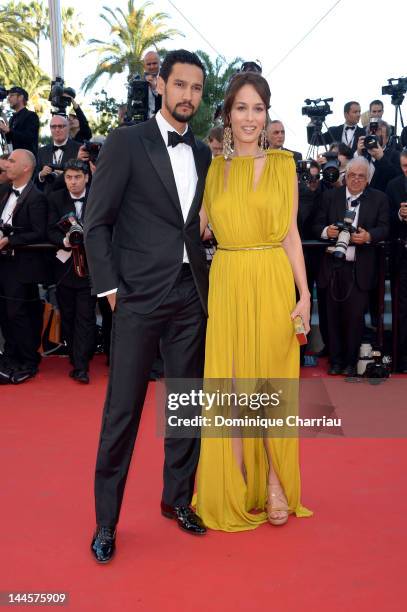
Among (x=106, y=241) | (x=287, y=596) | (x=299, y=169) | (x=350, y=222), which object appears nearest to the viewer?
(x=287, y=596)

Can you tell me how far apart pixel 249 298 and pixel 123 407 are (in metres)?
0.66

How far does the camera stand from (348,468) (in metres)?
3.73

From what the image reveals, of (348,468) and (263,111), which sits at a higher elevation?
(263,111)

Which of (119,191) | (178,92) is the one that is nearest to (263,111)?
(178,92)

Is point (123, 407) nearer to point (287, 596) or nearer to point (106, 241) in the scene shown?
point (106, 241)

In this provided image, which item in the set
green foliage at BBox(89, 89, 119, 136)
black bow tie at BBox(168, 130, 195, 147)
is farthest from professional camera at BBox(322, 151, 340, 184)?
green foliage at BBox(89, 89, 119, 136)

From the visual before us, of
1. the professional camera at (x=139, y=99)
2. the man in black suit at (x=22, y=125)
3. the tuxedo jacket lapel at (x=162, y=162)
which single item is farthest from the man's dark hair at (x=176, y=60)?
the man in black suit at (x=22, y=125)

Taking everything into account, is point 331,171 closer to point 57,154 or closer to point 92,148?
point 92,148

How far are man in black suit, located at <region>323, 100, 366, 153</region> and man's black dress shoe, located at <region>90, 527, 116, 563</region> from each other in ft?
18.8

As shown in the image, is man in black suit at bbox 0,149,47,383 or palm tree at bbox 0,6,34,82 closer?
man in black suit at bbox 0,149,47,383

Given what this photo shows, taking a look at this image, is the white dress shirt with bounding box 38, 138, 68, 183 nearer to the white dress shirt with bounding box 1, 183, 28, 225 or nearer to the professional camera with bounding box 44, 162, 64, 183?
the professional camera with bounding box 44, 162, 64, 183

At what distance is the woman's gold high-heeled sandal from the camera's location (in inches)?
120

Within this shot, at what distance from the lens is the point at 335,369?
5848 mm

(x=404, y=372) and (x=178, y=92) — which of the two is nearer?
(x=178, y=92)
